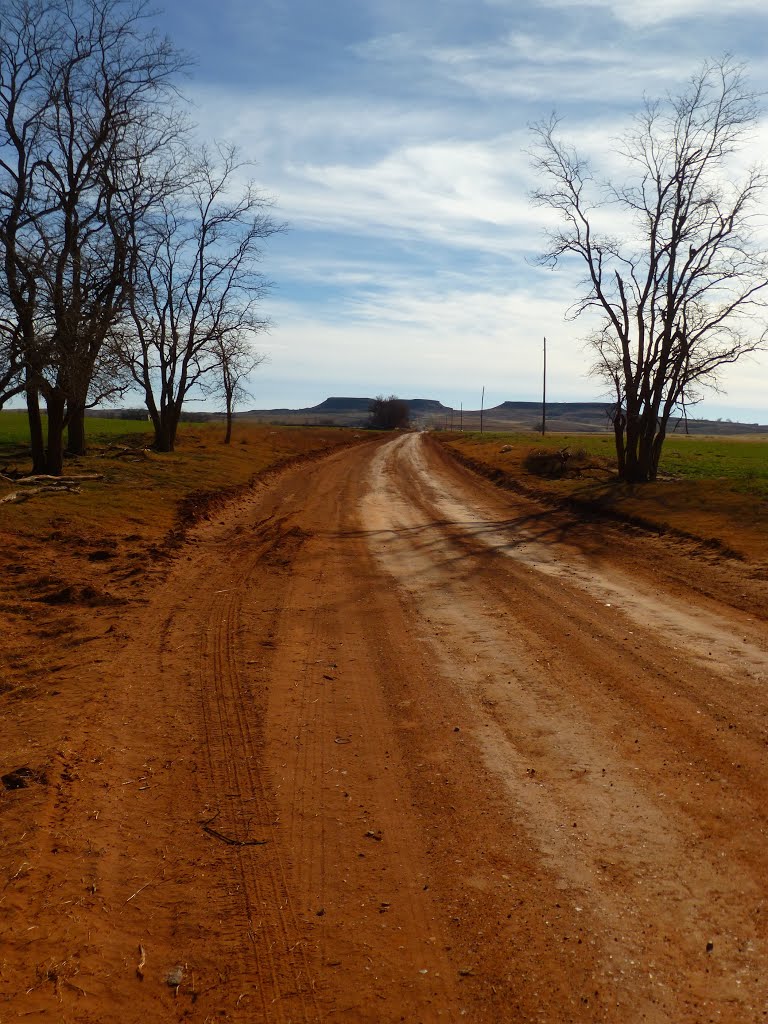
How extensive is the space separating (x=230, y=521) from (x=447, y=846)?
1331 cm

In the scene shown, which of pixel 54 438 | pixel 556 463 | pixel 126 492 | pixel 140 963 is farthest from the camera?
pixel 556 463

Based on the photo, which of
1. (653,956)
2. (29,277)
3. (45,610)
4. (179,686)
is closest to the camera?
(653,956)

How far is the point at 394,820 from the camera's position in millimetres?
4508

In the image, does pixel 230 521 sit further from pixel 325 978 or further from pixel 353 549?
pixel 325 978

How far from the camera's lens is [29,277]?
50.4ft

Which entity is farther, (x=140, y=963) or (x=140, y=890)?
(x=140, y=890)

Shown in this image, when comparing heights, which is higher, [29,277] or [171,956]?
[29,277]

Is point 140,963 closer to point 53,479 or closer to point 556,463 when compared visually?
point 53,479

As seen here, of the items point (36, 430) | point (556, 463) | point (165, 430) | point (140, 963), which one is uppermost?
point (165, 430)

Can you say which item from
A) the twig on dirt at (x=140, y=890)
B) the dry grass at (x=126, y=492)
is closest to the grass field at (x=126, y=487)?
the dry grass at (x=126, y=492)

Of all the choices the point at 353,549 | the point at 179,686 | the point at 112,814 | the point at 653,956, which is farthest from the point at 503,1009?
the point at 353,549

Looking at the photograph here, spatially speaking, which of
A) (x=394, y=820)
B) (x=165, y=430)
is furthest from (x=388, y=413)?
(x=394, y=820)

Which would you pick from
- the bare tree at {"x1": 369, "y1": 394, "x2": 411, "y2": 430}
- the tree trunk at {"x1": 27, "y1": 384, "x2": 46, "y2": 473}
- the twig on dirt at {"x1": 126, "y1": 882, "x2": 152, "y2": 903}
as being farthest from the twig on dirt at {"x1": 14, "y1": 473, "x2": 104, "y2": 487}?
the bare tree at {"x1": 369, "y1": 394, "x2": 411, "y2": 430}

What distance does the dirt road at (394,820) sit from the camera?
3229 mm
